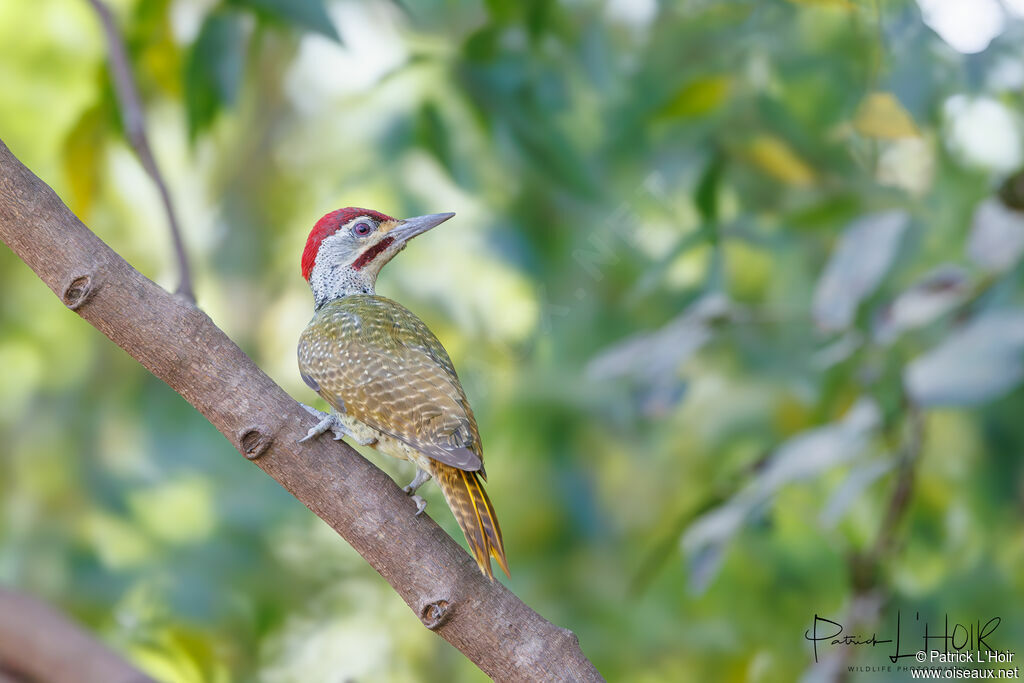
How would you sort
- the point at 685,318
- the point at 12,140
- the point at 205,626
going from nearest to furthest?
the point at 685,318 < the point at 205,626 < the point at 12,140

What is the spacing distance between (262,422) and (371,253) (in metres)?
0.25

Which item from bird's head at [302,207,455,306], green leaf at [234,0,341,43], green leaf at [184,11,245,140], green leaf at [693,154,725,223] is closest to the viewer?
bird's head at [302,207,455,306]

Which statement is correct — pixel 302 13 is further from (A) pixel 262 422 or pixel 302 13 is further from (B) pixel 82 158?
(A) pixel 262 422

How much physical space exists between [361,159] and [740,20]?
88 centimetres

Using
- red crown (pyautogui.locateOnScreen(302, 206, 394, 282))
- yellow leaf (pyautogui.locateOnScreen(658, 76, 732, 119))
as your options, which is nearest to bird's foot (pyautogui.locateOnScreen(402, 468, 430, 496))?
red crown (pyautogui.locateOnScreen(302, 206, 394, 282))

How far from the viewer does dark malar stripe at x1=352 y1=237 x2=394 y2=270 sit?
0.97m

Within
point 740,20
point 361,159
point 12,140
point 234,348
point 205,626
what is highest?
point 740,20

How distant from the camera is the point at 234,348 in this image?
80 cm

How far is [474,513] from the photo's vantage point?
31.0 inches

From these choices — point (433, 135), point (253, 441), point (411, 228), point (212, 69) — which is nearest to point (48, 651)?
point (253, 441)

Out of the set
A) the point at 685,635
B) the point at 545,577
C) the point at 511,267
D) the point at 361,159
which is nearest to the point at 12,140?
the point at 361,159

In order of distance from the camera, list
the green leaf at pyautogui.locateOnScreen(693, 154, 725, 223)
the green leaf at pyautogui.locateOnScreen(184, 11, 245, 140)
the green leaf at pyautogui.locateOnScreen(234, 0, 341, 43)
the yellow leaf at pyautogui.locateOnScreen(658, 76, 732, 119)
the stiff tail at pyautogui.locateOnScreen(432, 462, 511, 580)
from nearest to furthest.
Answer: the stiff tail at pyautogui.locateOnScreen(432, 462, 511, 580) < the green leaf at pyautogui.locateOnScreen(234, 0, 341, 43) < the green leaf at pyautogui.locateOnScreen(184, 11, 245, 140) < the yellow leaf at pyautogui.locateOnScreen(658, 76, 732, 119) < the green leaf at pyautogui.locateOnScreen(693, 154, 725, 223)

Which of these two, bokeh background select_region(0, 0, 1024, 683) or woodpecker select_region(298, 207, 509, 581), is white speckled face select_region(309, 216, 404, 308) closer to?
woodpecker select_region(298, 207, 509, 581)

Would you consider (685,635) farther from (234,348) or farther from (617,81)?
(234,348)
